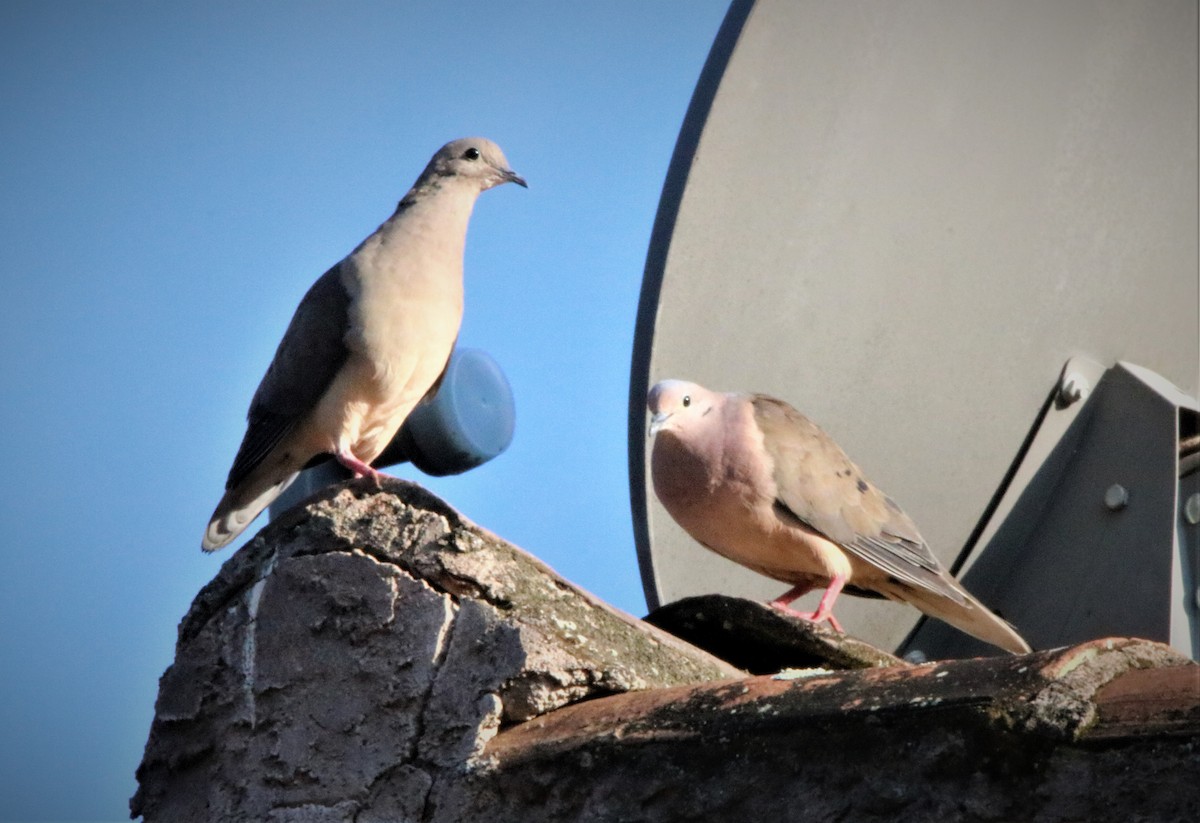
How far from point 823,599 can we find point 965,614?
0.43m

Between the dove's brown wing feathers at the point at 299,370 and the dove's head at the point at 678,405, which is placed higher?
the dove's brown wing feathers at the point at 299,370

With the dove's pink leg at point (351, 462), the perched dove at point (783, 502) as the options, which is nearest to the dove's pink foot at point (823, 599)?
the perched dove at point (783, 502)

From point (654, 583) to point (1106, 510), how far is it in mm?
1301

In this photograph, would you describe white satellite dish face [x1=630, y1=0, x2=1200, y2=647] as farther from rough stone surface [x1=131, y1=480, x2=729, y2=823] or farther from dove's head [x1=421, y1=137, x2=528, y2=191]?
rough stone surface [x1=131, y1=480, x2=729, y2=823]

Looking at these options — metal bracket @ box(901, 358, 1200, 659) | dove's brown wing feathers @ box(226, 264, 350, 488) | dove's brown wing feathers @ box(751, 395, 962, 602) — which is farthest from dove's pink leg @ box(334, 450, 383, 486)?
metal bracket @ box(901, 358, 1200, 659)

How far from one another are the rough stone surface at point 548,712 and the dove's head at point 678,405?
107 centimetres

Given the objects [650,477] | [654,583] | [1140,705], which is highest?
[650,477]

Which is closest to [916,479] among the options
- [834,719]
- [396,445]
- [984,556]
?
[984,556]

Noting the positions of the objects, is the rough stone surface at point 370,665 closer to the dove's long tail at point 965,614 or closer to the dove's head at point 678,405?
the dove's head at point 678,405

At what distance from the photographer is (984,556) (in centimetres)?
446

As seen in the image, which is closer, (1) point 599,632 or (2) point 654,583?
(1) point 599,632

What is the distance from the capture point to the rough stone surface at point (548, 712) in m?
1.77

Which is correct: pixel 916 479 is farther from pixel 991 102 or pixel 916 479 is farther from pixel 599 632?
pixel 599 632

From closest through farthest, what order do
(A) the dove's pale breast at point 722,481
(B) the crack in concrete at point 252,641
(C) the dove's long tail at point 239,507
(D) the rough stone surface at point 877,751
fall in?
(D) the rough stone surface at point 877,751, (B) the crack in concrete at point 252,641, (A) the dove's pale breast at point 722,481, (C) the dove's long tail at point 239,507
